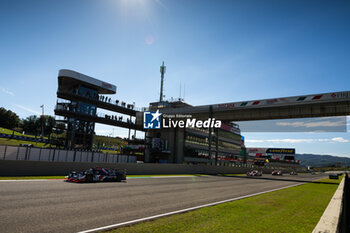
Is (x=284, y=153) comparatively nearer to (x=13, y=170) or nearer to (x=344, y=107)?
(x=344, y=107)

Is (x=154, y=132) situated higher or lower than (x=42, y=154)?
higher

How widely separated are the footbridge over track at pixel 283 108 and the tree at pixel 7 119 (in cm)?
9661

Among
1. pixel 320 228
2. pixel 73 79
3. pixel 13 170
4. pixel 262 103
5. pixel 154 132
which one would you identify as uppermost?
pixel 73 79

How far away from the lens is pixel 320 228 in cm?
334

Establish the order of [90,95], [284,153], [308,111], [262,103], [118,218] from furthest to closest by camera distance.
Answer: [284,153], [90,95], [262,103], [308,111], [118,218]

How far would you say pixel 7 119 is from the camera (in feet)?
341

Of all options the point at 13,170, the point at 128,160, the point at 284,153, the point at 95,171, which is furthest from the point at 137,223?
the point at 284,153

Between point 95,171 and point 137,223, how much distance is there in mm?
11629

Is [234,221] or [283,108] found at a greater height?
[283,108]

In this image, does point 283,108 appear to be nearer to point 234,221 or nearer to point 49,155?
point 49,155
